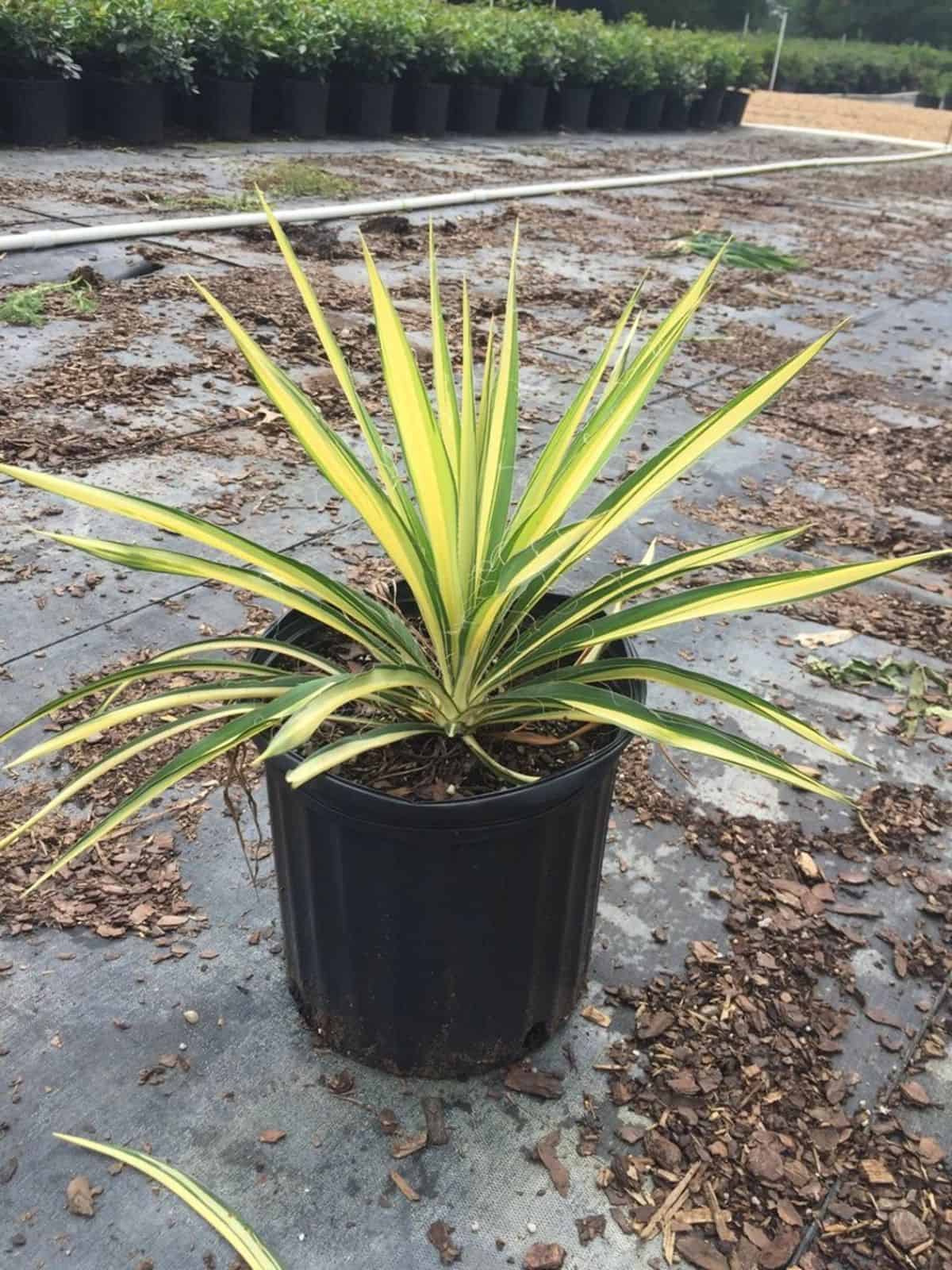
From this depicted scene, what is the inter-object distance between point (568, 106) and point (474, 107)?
2.18m

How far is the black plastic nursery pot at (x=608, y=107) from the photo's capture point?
13711mm

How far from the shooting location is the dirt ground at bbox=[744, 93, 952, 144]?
1859cm

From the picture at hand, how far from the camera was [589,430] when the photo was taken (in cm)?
128

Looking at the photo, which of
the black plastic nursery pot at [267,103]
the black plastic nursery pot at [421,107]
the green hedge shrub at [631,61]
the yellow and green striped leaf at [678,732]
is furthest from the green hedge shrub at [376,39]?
the yellow and green striped leaf at [678,732]

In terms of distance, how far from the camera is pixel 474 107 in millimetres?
11438

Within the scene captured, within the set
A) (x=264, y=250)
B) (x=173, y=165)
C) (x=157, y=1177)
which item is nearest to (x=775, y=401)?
(x=264, y=250)

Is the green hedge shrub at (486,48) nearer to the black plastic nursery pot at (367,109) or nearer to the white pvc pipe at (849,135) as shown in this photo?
the black plastic nursery pot at (367,109)

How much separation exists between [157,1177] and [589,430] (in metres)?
1.01

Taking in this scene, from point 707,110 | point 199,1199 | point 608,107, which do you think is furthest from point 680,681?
point 707,110

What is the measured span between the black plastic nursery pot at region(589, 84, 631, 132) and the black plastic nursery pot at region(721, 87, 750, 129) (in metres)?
3.45

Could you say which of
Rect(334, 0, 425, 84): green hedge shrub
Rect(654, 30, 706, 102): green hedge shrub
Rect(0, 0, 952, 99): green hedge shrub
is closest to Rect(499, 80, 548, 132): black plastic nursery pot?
Rect(0, 0, 952, 99): green hedge shrub

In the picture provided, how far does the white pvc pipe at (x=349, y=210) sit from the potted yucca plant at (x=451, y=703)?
404 centimetres

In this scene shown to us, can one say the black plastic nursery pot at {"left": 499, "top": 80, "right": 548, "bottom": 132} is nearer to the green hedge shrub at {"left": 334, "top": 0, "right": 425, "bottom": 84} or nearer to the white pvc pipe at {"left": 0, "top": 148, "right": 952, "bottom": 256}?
the green hedge shrub at {"left": 334, "top": 0, "right": 425, "bottom": 84}

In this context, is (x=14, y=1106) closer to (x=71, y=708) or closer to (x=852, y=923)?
(x=71, y=708)
